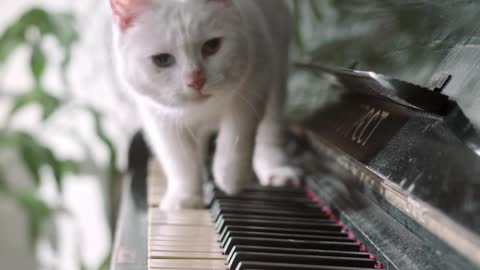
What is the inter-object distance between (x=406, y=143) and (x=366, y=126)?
19 centimetres

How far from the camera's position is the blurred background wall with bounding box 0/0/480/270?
0.89 metres

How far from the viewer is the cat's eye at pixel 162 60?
3.75 feet

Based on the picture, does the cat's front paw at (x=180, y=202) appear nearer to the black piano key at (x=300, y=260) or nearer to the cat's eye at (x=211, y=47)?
the cat's eye at (x=211, y=47)

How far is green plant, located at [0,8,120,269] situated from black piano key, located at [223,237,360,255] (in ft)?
3.63

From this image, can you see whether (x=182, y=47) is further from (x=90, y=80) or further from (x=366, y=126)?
(x=90, y=80)

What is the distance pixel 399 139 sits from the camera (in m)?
0.84

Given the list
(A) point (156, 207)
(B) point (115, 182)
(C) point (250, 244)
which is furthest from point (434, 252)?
(B) point (115, 182)

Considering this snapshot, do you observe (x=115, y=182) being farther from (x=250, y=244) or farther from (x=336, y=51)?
(x=250, y=244)

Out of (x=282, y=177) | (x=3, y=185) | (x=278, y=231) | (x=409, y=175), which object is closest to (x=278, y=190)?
(x=282, y=177)

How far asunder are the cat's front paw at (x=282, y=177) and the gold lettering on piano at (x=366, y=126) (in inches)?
10.3

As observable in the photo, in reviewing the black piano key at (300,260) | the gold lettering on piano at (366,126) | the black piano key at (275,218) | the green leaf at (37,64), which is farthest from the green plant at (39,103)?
the black piano key at (300,260)

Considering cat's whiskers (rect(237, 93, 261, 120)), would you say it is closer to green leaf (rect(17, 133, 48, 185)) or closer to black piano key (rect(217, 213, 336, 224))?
black piano key (rect(217, 213, 336, 224))

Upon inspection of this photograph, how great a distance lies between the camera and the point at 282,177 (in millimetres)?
1355

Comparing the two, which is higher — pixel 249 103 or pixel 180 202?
pixel 249 103
